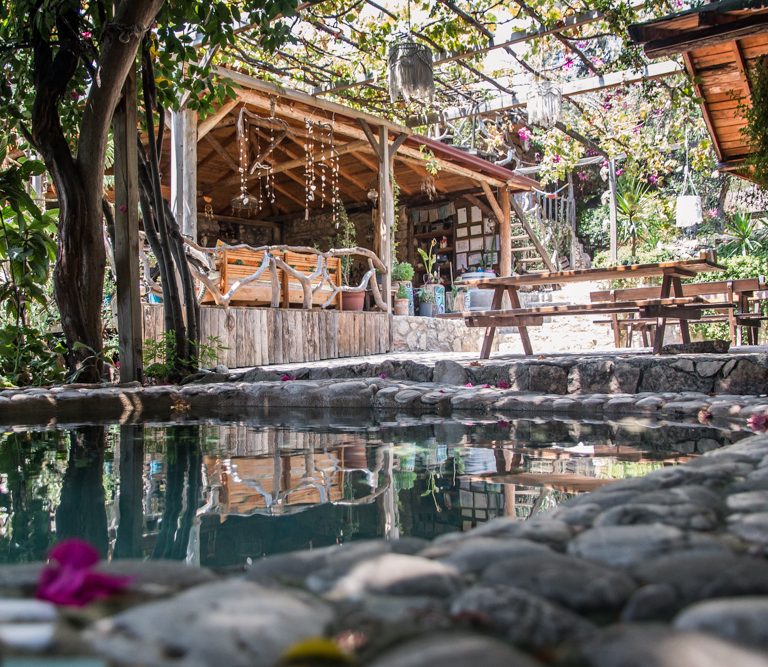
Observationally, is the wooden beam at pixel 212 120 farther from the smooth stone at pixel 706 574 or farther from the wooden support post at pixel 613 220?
the wooden support post at pixel 613 220

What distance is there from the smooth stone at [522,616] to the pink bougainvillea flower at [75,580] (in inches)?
19.9

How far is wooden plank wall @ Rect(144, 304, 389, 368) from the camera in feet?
23.0

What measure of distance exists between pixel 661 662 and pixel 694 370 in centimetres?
425

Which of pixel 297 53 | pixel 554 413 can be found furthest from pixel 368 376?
pixel 297 53

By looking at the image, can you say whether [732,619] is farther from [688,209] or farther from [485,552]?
[688,209]

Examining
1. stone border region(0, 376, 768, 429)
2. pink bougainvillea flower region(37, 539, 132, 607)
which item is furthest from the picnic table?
pink bougainvillea flower region(37, 539, 132, 607)

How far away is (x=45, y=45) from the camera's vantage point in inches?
187

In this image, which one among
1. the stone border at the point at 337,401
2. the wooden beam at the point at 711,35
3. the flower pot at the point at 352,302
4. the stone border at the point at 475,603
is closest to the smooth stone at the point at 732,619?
the stone border at the point at 475,603

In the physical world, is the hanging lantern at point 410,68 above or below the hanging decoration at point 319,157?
below

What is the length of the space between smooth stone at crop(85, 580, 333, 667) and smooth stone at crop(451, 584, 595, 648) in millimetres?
200

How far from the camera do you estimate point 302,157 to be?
40.3ft

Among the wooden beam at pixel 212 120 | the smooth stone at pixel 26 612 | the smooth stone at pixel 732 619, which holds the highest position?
the wooden beam at pixel 212 120

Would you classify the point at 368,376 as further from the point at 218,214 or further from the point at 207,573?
the point at 218,214

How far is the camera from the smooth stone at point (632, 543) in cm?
112
